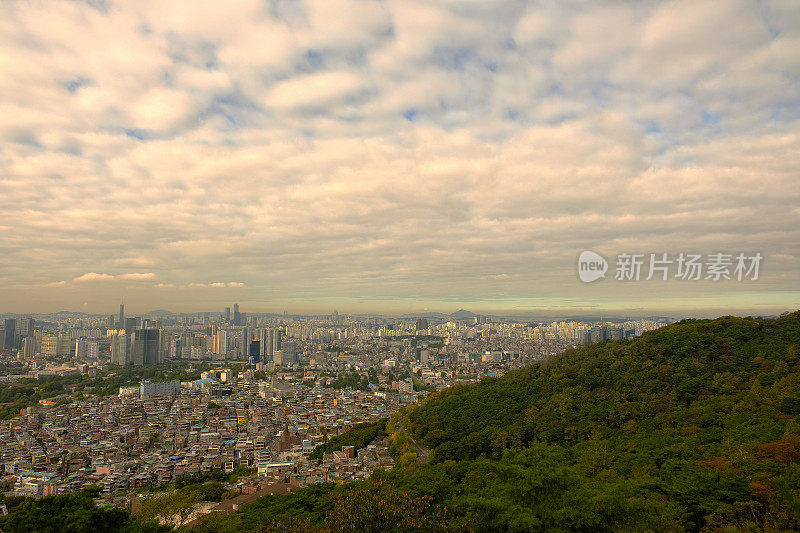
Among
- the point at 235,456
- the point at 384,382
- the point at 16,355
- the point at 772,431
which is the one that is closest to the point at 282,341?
the point at 384,382

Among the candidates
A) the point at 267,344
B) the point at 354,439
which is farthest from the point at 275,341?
the point at 354,439

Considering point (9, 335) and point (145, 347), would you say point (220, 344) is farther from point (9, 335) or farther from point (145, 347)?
point (9, 335)

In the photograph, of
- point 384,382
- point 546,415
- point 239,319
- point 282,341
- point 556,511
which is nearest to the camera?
point 556,511

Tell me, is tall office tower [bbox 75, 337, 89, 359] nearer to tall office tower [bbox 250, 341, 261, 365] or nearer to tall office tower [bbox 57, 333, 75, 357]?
tall office tower [bbox 57, 333, 75, 357]

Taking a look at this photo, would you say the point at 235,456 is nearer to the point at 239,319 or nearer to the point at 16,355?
the point at 16,355

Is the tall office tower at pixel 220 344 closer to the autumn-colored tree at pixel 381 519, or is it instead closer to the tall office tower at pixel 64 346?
the tall office tower at pixel 64 346

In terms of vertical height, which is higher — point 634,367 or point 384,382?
point 634,367

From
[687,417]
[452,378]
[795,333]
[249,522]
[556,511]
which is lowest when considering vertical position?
[452,378]
